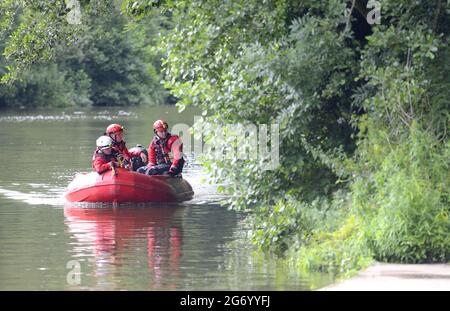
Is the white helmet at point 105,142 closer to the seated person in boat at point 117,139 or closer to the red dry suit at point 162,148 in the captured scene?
the seated person in boat at point 117,139

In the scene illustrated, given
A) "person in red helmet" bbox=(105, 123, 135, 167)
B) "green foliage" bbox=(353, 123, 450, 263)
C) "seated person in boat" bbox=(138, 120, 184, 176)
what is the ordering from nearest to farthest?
"green foliage" bbox=(353, 123, 450, 263), "person in red helmet" bbox=(105, 123, 135, 167), "seated person in boat" bbox=(138, 120, 184, 176)

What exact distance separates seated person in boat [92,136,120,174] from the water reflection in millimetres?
753

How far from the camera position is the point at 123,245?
17812 millimetres

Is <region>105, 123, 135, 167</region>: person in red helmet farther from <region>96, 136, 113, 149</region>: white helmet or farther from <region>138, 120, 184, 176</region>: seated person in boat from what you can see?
<region>138, 120, 184, 176</region>: seated person in boat

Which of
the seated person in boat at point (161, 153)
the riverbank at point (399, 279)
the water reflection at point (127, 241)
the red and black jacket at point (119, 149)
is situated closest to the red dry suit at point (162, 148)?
the seated person in boat at point (161, 153)

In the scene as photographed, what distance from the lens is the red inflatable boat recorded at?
925 inches

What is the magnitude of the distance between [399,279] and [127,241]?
6514 millimetres

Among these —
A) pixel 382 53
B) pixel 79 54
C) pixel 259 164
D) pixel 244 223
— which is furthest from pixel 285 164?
pixel 79 54

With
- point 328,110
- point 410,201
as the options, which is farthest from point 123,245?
point 410,201

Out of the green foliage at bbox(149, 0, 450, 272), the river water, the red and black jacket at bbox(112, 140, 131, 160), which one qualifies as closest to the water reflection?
the river water

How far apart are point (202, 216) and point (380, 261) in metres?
8.52

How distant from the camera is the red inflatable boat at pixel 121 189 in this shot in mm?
23484

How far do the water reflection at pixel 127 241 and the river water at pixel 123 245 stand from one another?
0.01 meters

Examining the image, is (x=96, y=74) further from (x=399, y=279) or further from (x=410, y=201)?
(x=399, y=279)
